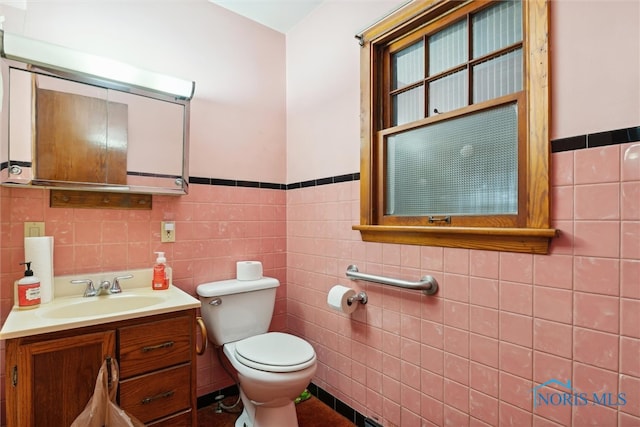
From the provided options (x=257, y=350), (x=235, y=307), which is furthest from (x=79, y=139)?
(x=257, y=350)

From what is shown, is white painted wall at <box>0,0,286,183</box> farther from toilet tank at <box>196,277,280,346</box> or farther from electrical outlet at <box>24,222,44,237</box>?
toilet tank at <box>196,277,280,346</box>

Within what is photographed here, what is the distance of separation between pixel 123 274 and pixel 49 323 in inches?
20.0

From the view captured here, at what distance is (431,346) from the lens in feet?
4.56

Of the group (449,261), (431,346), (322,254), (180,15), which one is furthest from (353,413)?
(180,15)

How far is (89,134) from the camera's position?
1.53 meters

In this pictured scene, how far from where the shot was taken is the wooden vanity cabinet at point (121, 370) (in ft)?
3.58

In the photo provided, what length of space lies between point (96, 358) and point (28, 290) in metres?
0.43

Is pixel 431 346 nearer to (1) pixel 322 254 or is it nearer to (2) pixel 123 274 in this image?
(1) pixel 322 254

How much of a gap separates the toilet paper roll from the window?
11.8 inches

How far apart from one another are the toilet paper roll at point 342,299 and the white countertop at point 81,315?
0.66m

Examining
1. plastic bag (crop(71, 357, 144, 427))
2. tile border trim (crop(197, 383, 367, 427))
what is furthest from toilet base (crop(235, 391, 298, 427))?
plastic bag (crop(71, 357, 144, 427))

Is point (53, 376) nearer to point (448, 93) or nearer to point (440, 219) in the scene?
point (440, 219)

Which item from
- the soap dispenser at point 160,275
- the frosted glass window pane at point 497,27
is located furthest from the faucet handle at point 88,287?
the frosted glass window pane at point 497,27

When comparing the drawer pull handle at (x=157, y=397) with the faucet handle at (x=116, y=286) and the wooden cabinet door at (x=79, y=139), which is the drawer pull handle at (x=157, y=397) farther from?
the wooden cabinet door at (x=79, y=139)
